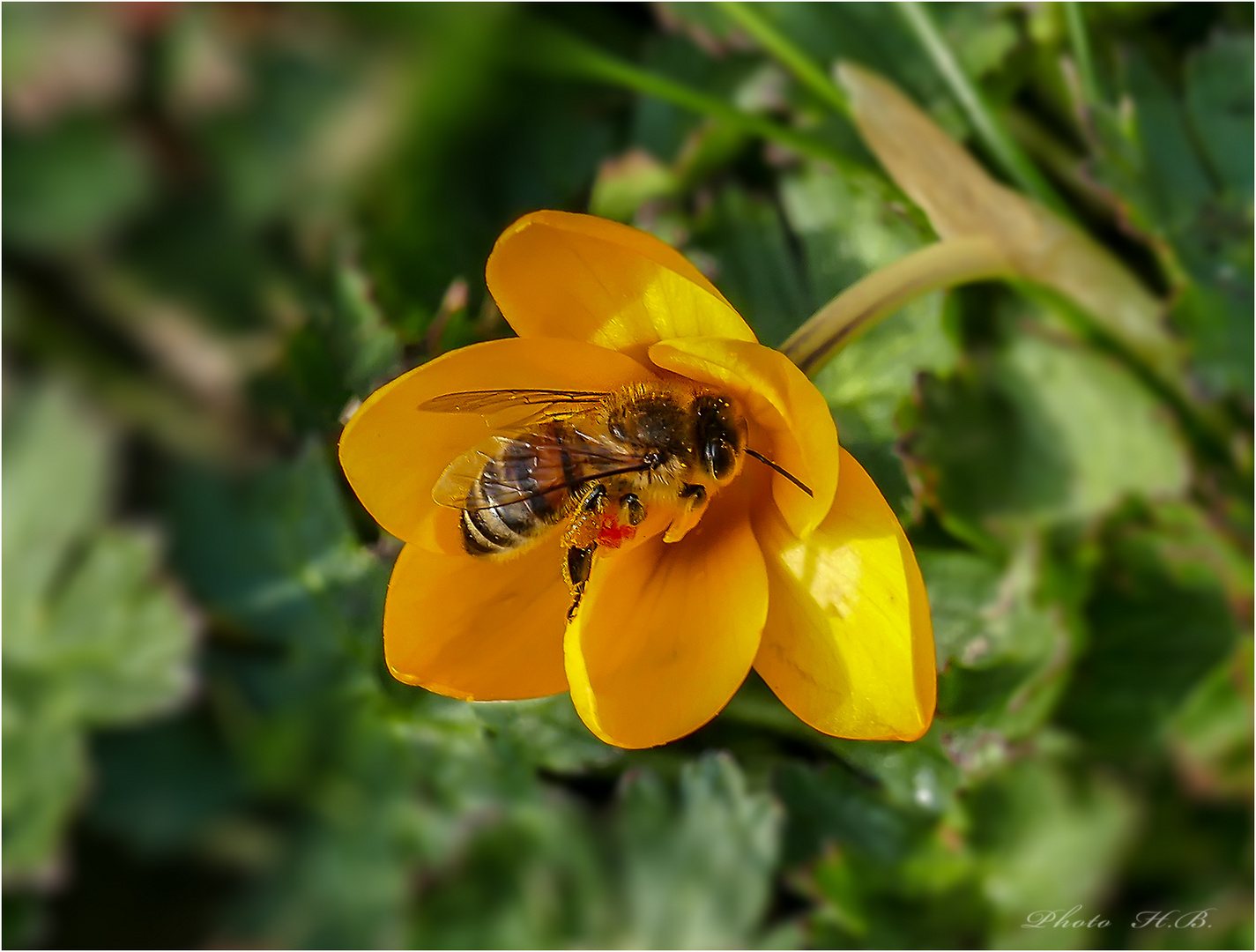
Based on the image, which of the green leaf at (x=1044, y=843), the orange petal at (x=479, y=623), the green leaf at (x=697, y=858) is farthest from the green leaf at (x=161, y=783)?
the green leaf at (x=1044, y=843)

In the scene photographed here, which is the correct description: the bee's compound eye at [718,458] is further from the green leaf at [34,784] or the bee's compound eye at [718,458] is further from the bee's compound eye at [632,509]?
the green leaf at [34,784]

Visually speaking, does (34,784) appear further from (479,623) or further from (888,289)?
(888,289)

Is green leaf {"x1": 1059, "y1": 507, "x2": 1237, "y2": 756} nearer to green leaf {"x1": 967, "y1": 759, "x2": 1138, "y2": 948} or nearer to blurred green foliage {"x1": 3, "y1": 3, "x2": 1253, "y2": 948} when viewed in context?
blurred green foliage {"x1": 3, "y1": 3, "x2": 1253, "y2": 948}

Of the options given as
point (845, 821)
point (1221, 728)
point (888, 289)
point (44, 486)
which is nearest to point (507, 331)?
point (888, 289)

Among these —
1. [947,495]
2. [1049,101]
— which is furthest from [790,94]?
[947,495]

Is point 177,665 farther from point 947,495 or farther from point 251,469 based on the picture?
point 947,495

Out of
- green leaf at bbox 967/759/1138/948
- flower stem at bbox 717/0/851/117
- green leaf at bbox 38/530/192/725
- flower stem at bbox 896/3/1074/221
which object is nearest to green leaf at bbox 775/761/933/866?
green leaf at bbox 967/759/1138/948

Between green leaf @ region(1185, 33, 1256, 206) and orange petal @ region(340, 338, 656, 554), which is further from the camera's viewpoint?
A: green leaf @ region(1185, 33, 1256, 206)
